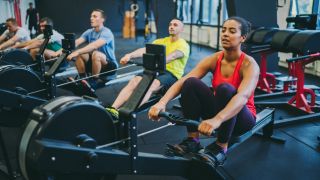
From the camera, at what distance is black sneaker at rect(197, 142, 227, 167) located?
1791mm

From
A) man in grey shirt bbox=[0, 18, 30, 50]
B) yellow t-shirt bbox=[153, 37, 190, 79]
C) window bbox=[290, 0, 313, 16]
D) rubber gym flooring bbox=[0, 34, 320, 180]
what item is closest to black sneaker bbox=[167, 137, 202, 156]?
rubber gym flooring bbox=[0, 34, 320, 180]

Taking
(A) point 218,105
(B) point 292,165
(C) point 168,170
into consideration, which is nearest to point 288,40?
(B) point 292,165

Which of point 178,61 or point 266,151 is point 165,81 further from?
point 266,151

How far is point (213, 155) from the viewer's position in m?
1.84

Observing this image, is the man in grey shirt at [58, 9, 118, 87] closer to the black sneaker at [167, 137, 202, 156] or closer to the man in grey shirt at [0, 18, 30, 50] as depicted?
the man in grey shirt at [0, 18, 30, 50]

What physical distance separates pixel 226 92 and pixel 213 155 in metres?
0.37

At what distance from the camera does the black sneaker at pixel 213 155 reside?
179 cm

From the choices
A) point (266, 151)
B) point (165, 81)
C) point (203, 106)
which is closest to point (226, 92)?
point (203, 106)

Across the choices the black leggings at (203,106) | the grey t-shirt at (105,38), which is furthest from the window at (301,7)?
the black leggings at (203,106)

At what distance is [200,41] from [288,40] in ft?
20.7

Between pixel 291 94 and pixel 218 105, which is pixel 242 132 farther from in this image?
pixel 291 94

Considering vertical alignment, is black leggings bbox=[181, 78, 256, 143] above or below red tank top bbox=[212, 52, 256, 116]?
below

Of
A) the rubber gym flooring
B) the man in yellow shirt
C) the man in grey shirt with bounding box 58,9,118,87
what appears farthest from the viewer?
the man in grey shirt with bounding box 58,9,118,87

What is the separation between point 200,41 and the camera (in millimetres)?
9625
